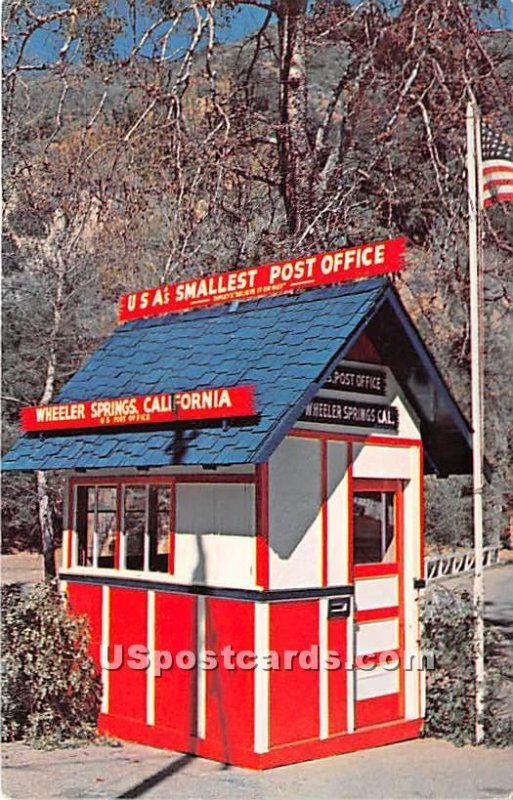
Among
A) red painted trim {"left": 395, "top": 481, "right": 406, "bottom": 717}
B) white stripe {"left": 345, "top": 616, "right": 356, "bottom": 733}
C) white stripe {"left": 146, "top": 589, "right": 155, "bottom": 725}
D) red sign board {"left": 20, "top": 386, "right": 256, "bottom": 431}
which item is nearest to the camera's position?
red sign board {"left": 20, "top": 386, "right": 256, "bottom": 431}

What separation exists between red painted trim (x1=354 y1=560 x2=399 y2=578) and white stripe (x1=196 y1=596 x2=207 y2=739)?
3.41ft

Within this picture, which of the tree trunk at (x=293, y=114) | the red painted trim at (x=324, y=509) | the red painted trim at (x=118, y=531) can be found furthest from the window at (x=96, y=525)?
the tree trunk at (x=293, y=114)

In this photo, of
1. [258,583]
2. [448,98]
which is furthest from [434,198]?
[258,583]

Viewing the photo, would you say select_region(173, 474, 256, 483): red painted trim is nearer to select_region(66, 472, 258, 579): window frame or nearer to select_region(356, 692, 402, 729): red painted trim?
select_region(66, 472, 258, 579): window frame

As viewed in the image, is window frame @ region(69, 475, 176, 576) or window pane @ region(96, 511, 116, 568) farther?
window pane @ region(96, 511, 116, 568)

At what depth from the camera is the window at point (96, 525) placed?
7434 mm

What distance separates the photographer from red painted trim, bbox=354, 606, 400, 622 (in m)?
7.01

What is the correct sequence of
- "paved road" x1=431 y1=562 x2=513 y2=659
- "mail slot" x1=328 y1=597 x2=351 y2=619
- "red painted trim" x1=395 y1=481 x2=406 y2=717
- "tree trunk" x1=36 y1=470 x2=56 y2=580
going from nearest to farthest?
"mail slot" x1=328 y1=597 x2=351 y2=619
"red painted trim" x1=395 y1=481 x2=406 y2=717
"tree trunk" x1=36 y1=470 x2=56 y2=580
"paved road" x1=431 y1=562 x2=513 y2=659

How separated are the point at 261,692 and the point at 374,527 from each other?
1547mm

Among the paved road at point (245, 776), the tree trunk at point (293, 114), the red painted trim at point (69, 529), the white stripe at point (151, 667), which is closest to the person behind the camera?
the paved road at point (245, 776)

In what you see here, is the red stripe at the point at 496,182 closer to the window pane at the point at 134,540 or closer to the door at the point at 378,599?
the door at the point at 378,599

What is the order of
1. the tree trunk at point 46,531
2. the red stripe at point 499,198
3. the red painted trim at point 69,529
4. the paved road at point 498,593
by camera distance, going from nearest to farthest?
1. the red painted trim at point 69,529
2. the red stripe at point 499,198
3. the tree trunk at point 46,531
4. the paved road at point 498,593

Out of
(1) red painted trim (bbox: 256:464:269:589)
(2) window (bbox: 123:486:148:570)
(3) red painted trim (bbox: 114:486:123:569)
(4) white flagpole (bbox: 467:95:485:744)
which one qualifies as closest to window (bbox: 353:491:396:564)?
(4) white flagpole (bbox: 467:95:485:744)

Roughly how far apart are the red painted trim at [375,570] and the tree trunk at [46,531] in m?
2.98
